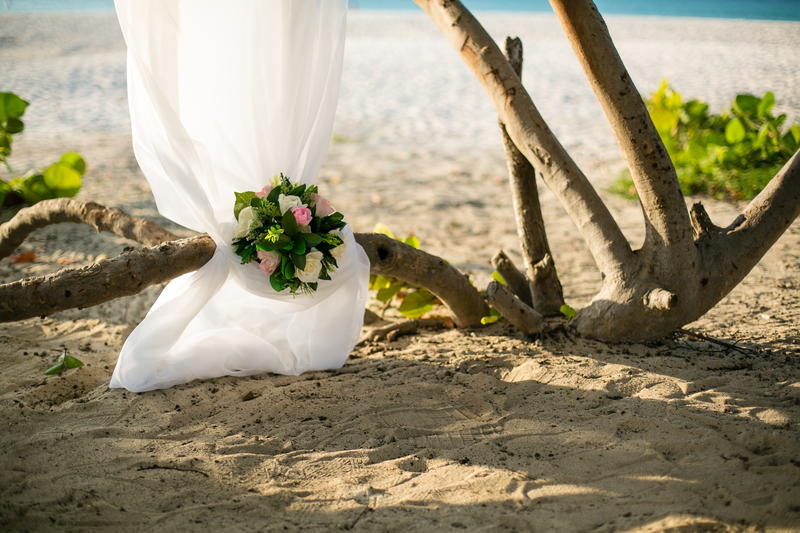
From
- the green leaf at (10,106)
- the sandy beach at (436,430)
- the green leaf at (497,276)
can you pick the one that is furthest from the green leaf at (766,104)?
the green leaf at (10,106)

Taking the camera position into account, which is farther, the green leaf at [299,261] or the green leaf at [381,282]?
the green leaf at [381,282]

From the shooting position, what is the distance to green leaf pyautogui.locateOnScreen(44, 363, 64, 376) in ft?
8.05

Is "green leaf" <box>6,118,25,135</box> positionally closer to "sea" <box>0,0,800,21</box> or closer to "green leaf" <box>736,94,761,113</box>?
"green leaf" <box>736,94,761,113</box>

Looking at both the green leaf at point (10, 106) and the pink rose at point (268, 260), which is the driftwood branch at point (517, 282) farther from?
the green leaf at point (10, 106)

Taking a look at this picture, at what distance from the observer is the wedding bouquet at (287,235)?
211 cm

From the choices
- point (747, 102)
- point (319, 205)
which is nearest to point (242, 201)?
point (319, 205)

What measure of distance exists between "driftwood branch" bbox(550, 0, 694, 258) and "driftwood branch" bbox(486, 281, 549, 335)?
0.67 metres

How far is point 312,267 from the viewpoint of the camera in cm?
215

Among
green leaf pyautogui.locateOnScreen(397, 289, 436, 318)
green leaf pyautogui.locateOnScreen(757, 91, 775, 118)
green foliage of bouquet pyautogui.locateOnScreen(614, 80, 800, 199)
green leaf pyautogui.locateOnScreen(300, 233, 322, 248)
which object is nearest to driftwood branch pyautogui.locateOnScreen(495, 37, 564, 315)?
green leaf pyautogui.locateOnScreen(397, 289, 436, 318)

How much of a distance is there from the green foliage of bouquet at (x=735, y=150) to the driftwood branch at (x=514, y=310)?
348cm

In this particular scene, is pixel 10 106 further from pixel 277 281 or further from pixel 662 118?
pixel 662 118

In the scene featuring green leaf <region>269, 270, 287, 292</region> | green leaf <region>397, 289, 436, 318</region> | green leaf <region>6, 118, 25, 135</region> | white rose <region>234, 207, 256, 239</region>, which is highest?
green leaf <region>6, 118, 25, 135</region>

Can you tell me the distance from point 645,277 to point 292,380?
68.4 inches

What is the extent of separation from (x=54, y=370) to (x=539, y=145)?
254cm
